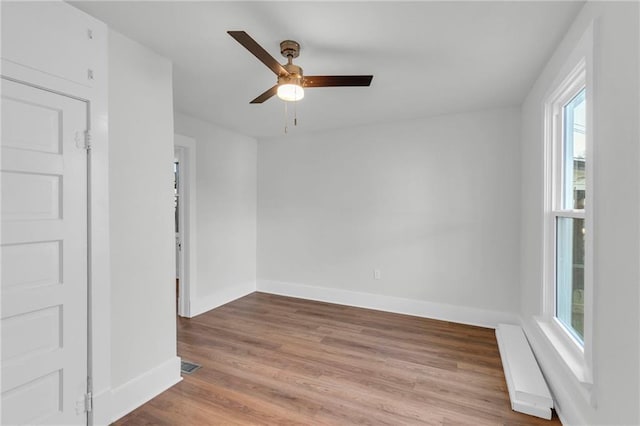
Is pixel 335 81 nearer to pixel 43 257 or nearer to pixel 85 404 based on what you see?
pixel 43 257

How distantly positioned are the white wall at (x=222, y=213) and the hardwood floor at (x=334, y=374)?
55 centimetres

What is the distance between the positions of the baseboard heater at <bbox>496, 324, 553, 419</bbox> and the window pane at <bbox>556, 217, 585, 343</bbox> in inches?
17.3

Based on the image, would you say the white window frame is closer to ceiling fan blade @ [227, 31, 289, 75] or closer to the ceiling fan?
the ceiling fan

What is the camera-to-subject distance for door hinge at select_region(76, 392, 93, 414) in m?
1.70

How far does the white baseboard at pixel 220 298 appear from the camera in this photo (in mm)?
3714

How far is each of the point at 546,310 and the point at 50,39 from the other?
3.73 metres

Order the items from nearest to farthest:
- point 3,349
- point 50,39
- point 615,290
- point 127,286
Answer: point 615,290 < point 3,349 < point 50,39 < point 127,286

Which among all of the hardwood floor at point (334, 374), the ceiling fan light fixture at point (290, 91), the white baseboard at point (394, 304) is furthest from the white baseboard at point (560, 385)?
the ceiling fan light fixture at point (290, 91)

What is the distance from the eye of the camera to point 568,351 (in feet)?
6.26

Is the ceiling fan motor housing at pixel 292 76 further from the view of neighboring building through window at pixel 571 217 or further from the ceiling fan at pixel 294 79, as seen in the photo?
the view of neighboring building through window at pixel 571 217

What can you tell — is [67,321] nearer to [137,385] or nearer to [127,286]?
[127,286]

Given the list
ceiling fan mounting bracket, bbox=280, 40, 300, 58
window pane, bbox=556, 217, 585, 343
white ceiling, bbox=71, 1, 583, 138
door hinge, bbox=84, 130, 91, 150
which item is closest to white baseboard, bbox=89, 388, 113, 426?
door hinge, bbox=84, 130, 91, 150

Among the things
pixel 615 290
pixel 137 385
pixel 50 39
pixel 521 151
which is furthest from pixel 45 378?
pixel 521 151

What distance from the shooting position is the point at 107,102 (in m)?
1.84
